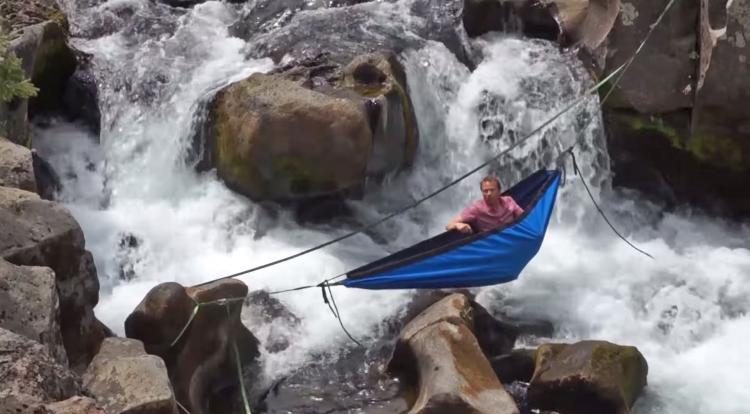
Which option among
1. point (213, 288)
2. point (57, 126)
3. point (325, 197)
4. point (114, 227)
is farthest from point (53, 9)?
point (213, 288)

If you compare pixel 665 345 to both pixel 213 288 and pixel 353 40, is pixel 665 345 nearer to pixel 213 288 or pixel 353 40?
pixel 213 288

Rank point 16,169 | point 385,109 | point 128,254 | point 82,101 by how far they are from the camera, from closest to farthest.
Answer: point 16,169, point 128,254, point 385,109, point 82,101

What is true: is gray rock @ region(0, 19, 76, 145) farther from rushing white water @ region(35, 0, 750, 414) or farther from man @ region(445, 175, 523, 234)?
man @ region(445, 175, 523, 234)

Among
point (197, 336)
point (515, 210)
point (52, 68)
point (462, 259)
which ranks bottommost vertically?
point (197, 336)

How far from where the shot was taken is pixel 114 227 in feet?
25.0

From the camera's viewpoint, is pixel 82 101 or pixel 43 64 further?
pixel 82 101

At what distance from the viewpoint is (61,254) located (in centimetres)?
509

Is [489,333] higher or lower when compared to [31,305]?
lower

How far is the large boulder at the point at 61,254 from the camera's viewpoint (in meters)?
4.84

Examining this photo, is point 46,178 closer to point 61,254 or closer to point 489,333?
point 61,254

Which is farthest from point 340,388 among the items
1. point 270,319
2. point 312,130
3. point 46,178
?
point 46,178

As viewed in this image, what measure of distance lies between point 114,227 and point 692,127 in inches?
184

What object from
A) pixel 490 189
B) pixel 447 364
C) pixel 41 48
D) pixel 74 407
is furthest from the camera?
pixel 41 48

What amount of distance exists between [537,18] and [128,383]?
6088 millimetres
